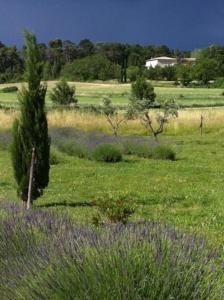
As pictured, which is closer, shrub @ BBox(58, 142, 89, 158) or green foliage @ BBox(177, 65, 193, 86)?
shrub @ BBox(58, 142, 89, 158)

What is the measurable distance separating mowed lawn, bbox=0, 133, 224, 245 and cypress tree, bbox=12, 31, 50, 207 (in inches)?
28.7

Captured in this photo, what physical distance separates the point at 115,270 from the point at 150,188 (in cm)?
1226

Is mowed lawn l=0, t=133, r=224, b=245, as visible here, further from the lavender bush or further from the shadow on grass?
the lavender bush

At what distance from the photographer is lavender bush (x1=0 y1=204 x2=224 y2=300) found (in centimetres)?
402

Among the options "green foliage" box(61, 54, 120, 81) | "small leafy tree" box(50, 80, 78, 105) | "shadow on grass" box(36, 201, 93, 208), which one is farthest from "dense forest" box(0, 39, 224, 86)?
"shadow on grass" box(36, 201, 93, 208)

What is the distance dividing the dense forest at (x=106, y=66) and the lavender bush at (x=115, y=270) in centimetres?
11305

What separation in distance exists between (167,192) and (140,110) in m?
21.3

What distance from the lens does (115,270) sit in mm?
4113

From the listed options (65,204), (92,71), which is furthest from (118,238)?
(92,71)

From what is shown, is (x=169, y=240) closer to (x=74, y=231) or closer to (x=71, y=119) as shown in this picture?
(x=74, y=231)

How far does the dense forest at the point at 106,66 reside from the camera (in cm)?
13688

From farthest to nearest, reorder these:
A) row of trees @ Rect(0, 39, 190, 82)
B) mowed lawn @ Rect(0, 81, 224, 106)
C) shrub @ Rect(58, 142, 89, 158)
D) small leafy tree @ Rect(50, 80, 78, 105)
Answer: row of trees @ Rect(0, 39, 190, 82)
mowed lawn @ Rect(0, 81, 224, 106)
small leafy tree @ Rect(50, 80, 78, 105)
shrub @ Rect(58, 142, 89, 158)

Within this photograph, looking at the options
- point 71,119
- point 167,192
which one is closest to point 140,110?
point 71,119

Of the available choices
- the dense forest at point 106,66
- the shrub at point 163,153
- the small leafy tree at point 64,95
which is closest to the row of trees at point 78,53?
the dense forest at point 106,66
